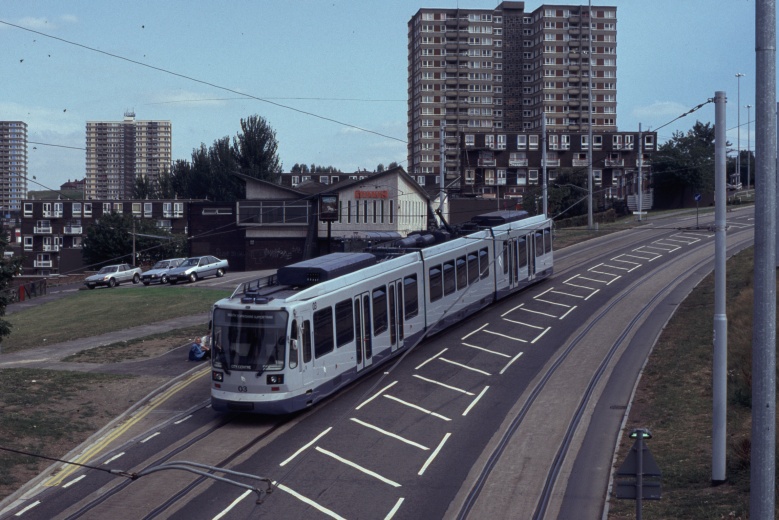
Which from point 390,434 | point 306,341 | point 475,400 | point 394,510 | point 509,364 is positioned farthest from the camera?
Result: point 509,364

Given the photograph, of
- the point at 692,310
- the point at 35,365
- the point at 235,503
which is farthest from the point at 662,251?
the point at 235,503

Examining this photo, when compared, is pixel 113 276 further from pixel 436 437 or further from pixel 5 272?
pixel 436 437

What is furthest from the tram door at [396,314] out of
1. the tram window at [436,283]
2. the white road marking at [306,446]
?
the white road marking at [306,446]

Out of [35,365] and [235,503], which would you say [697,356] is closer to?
[235,503]

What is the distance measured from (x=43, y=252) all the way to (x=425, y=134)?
5666 cm

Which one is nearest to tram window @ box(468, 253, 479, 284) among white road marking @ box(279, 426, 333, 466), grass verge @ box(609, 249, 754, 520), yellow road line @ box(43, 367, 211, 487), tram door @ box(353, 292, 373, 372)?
grass verge @ box(609, 249, 754, 520)

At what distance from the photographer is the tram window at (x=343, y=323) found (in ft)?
64.7

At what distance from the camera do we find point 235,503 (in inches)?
546

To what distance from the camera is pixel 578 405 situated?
65.4ft

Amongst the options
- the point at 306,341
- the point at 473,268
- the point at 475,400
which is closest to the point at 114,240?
the point at 473,268

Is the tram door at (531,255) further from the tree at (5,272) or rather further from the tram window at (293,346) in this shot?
the tree at (5,272)

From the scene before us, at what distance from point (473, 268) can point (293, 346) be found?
11.6 meters

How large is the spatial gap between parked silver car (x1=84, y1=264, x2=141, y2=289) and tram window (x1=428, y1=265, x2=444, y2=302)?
113ft

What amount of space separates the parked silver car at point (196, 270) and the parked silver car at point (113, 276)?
4.46m
